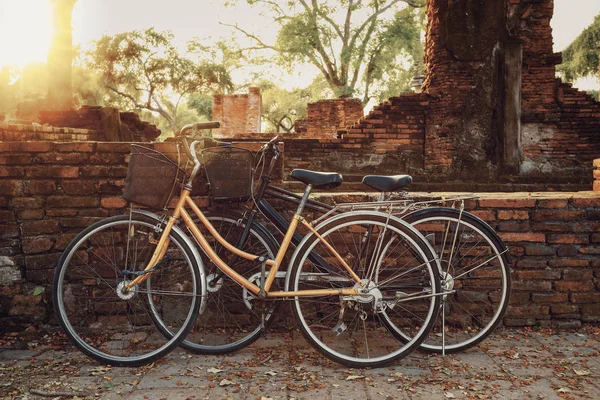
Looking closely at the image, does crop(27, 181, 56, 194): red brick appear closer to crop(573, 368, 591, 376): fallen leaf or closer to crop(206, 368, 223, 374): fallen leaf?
crop(206, 368, 223, 374): fallen leaf

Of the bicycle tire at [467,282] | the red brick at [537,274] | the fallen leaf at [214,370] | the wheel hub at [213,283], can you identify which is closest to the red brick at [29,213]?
the wheel hub at [213,283]

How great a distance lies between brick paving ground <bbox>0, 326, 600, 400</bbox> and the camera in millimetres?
2443

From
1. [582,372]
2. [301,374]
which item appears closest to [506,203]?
[582,372]

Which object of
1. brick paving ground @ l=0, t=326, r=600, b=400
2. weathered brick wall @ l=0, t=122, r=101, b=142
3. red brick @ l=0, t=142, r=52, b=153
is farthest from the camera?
weathered brick wall @ l=0, t=122, r=101, b=142

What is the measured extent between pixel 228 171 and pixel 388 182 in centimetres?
89

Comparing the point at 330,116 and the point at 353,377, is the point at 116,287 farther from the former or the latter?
the point at 330,116

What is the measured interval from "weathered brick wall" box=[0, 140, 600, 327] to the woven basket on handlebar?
1.54 ft

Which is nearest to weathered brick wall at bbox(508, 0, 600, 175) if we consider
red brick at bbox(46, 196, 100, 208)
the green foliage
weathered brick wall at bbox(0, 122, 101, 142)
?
weathered brick wall at bbox(0, 122, 101, 142)

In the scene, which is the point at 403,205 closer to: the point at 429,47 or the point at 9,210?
the point at 9,210

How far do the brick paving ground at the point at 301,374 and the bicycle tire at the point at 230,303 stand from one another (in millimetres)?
106

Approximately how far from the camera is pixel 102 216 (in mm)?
3287

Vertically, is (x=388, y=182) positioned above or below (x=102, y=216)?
above

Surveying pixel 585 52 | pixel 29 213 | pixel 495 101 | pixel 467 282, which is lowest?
pixel 467 282

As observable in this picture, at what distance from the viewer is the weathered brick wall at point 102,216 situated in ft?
10.6
